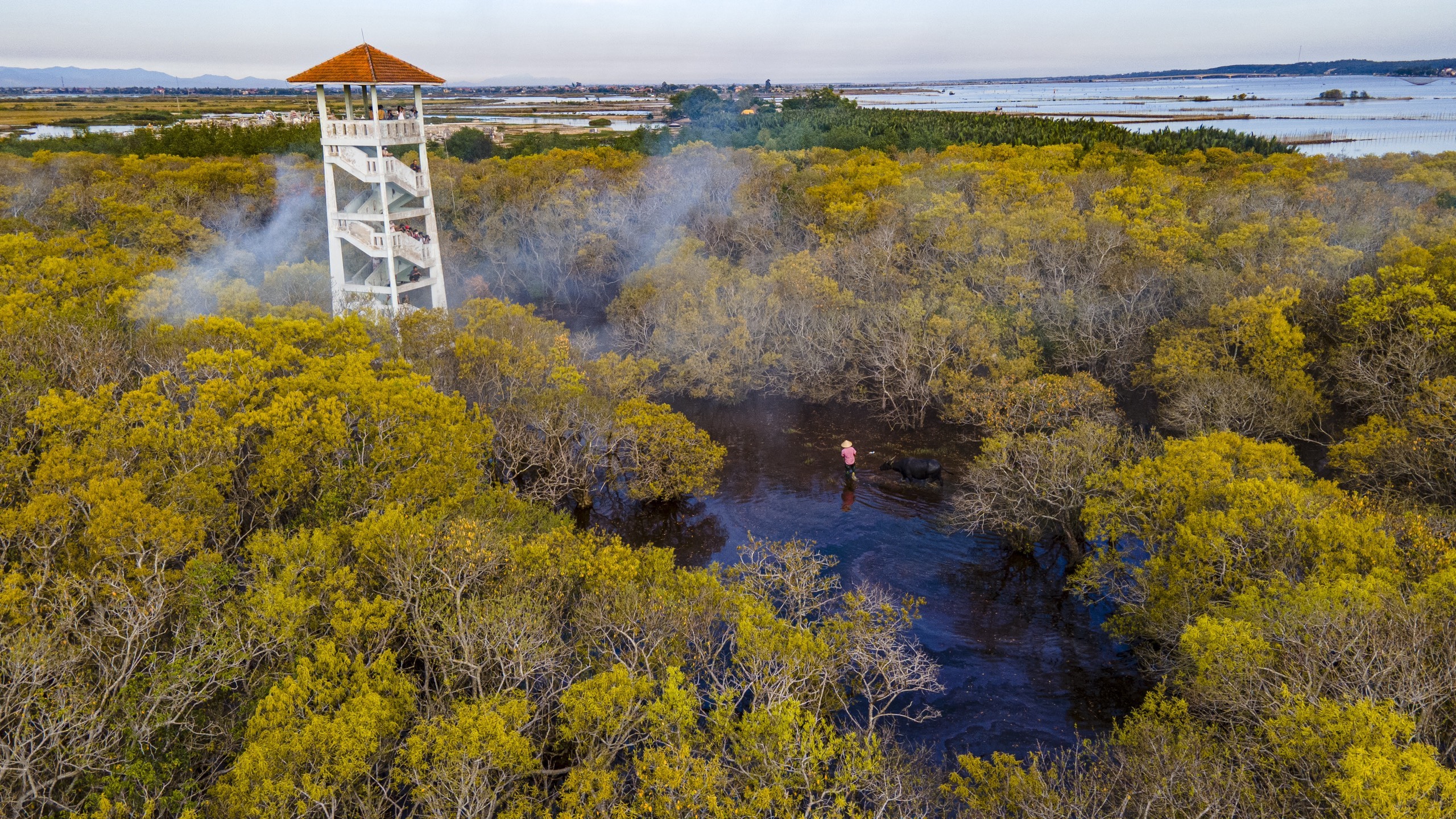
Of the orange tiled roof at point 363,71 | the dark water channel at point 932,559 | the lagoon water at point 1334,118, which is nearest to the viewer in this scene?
the dark water channel at point 932,559

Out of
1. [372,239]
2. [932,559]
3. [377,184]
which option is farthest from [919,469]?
[377,184]

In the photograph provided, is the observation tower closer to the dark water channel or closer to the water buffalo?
the dark water channel

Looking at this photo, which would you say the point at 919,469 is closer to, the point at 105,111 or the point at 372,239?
the point at 372,239

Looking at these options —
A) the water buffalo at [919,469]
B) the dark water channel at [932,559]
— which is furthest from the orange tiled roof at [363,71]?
the water buffalo at [919,469]

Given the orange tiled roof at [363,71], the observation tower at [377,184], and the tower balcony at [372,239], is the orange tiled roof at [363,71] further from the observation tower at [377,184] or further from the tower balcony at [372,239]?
the tower balcony at [372,239]

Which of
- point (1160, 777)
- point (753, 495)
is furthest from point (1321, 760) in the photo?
point (753, 495)

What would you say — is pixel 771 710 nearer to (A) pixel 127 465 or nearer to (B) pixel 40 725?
(B) pixel 40 725
